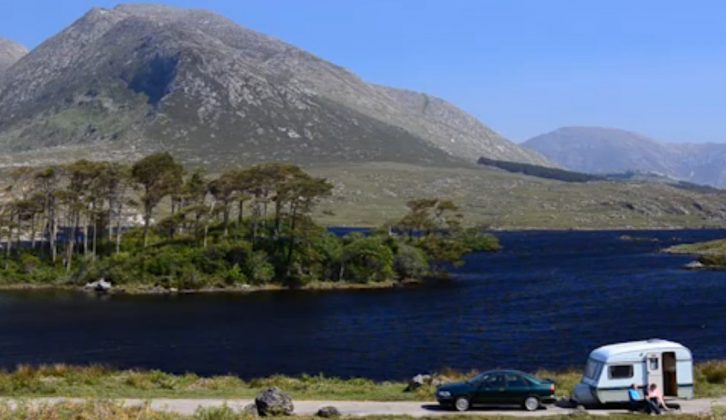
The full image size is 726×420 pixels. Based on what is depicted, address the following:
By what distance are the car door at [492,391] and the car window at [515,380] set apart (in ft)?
0.71

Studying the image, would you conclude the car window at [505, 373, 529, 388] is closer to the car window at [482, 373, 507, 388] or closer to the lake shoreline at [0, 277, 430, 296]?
the car window at [482, 373, 507, 388]

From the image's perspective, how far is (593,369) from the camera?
125ft

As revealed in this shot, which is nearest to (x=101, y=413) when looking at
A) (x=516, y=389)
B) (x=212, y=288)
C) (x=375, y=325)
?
(x=516, y=389)

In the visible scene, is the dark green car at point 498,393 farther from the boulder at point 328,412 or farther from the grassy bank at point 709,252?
the grassy bank at point 709,252

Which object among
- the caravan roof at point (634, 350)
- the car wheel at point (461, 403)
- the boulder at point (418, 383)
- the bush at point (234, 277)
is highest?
the caravan roof at point (634, 350)

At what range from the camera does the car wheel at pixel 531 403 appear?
36.8 meters

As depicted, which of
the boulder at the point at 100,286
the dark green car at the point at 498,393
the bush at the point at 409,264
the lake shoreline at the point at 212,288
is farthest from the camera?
the bush at the point at 409,264

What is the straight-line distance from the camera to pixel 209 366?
67.2 metres

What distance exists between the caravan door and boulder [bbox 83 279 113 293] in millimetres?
99679

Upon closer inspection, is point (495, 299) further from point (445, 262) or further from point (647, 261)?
point (647, 261)

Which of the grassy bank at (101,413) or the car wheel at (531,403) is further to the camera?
the car wheel at (531,403)

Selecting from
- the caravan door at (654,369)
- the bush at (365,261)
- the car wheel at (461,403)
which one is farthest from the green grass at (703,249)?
the car wheel at (461,403)

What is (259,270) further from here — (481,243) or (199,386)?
(199,386)

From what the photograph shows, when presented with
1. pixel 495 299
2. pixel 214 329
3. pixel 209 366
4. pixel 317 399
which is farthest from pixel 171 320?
pixel 317 399
